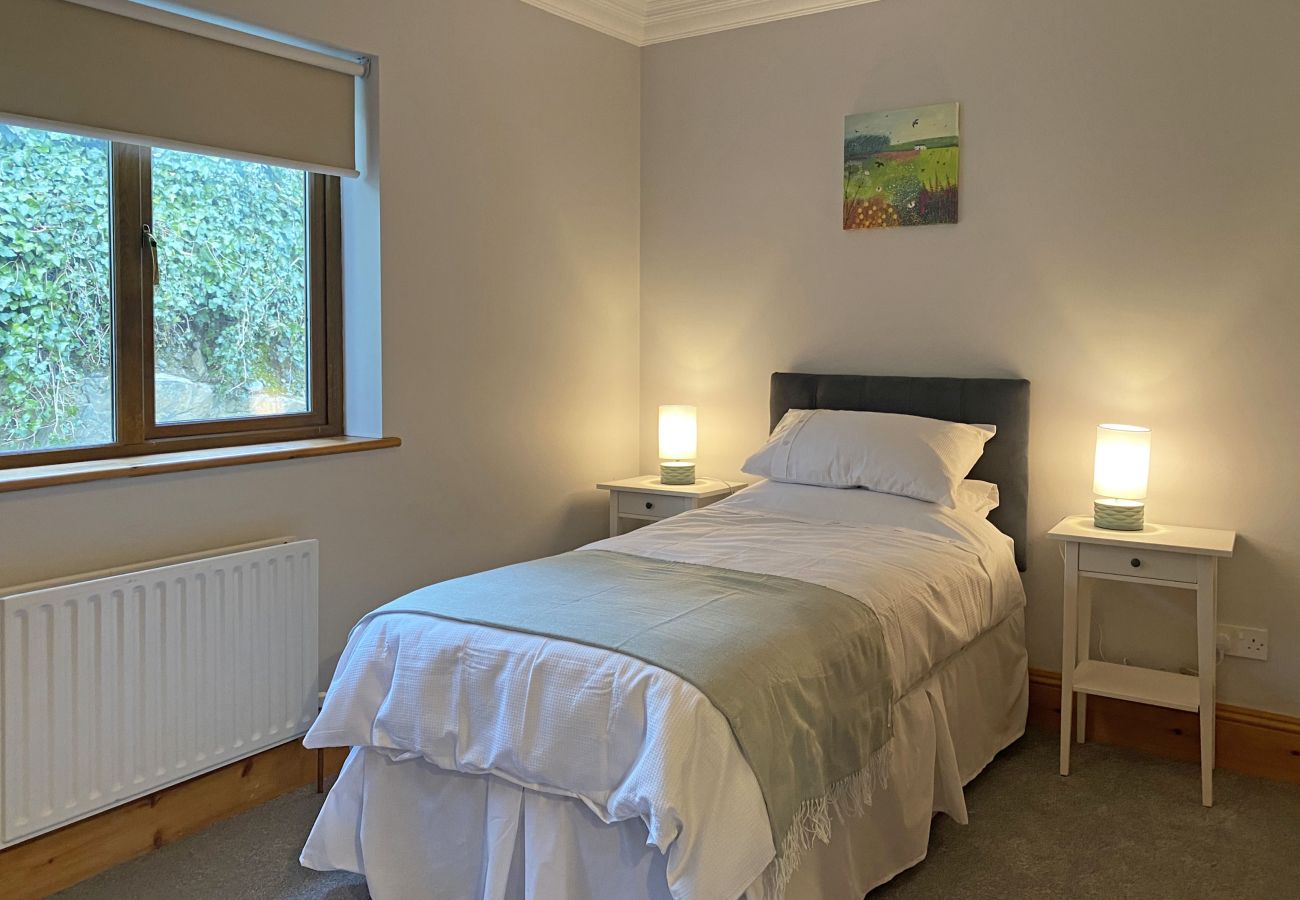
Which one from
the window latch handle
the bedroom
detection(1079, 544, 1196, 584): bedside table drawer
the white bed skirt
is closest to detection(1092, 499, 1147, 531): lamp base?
detection(1079, 544, 1196, 584): bedside table drawer

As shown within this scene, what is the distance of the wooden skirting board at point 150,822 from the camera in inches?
97.7

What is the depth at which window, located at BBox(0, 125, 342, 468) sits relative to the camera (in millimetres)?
2648

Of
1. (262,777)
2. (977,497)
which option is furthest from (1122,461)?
(262,777)

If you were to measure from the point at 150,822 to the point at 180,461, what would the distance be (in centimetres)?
90

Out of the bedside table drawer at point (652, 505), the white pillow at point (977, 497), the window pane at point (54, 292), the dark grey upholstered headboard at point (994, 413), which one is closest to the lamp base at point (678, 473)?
the bedside table drawer at point (652, 505)

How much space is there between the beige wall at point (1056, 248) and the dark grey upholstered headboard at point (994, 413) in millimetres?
91

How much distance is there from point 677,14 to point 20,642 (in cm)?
311

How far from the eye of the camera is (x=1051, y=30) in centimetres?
343

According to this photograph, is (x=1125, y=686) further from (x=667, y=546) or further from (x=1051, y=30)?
(x=1051, y=30)

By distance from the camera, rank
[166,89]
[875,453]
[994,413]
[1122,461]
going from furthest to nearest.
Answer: [994,413], [875,453], [1122,461], [166,89]

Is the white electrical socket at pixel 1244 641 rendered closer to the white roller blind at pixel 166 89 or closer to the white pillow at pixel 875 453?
the white pillow at pixel 875 453

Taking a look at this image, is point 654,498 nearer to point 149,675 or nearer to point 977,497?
point 977,497

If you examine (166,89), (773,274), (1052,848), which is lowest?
(1052,848)

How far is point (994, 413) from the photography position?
352 centimetres
